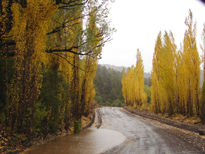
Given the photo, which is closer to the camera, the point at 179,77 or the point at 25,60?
the point at 25,60

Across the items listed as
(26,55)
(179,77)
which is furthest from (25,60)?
(179,77)

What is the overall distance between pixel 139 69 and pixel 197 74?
791 inches

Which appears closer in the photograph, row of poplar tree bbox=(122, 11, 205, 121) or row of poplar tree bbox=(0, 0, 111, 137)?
row of poplar tree bbox=(0, 0, 111, 137)

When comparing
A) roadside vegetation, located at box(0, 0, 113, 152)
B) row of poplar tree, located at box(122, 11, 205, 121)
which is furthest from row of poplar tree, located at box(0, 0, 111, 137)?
row of poplar tree, located at box(122, 11, 205, 121)

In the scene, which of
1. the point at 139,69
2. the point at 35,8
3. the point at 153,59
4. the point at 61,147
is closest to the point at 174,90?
the point at 153,59

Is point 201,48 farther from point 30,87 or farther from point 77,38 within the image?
point 30,87

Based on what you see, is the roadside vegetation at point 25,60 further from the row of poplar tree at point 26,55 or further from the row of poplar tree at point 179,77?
the row of poplar tree at point 179,77

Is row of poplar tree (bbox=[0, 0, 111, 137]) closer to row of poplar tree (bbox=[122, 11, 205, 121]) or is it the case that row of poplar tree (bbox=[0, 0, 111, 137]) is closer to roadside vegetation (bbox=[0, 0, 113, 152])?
roadside vegetation (bbox=[0, 0, 113, 152])

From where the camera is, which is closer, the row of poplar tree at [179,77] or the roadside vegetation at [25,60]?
the roadside vegetation at [25,60]

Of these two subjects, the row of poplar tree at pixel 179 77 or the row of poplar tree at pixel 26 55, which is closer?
the row of poplar tree at pixel 26 55

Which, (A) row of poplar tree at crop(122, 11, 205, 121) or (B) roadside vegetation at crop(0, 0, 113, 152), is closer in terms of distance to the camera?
(B) roadside vegetation at crop(0, 0, 113, 152)

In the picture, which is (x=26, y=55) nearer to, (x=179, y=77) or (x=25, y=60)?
(x=25, y=60)

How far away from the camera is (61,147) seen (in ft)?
24.6

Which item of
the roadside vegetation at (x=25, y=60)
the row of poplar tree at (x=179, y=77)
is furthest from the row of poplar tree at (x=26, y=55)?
the row of poplar tree at (x=179, y=77)
